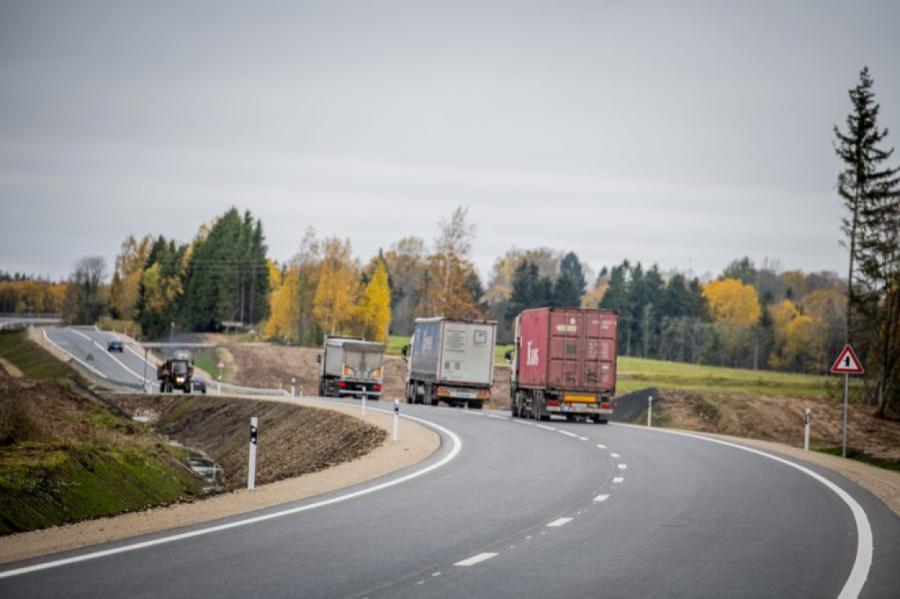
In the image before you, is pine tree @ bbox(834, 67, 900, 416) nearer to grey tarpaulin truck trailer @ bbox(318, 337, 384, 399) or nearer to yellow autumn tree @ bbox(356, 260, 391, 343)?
grey tarpaulin truck trailer @ bbox(318, 337, 384, 399)

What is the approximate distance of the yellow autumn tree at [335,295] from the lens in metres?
115

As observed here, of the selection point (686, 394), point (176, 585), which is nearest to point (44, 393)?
point (686, 394)

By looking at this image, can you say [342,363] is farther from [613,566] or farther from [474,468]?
[613,566]

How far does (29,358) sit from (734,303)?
107 m

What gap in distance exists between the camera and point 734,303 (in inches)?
6604

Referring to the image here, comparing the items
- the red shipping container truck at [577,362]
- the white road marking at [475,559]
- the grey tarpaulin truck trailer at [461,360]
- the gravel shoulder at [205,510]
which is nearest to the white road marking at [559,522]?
the white road marking at [475,559]

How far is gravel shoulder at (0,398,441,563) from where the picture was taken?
10.5 meters

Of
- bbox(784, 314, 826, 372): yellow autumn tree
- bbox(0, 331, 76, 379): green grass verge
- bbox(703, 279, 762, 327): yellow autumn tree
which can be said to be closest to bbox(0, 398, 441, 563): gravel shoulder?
bbox(0, 331, 76, 379): green grass verge

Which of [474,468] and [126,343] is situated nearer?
[474,468]

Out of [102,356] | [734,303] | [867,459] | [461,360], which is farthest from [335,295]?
[867,459]

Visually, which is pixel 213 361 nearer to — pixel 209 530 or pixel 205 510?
pixel 205 510

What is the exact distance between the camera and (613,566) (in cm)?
930

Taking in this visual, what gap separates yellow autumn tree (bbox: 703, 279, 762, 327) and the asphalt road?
153515 millimetres

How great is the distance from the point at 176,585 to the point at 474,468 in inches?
431
